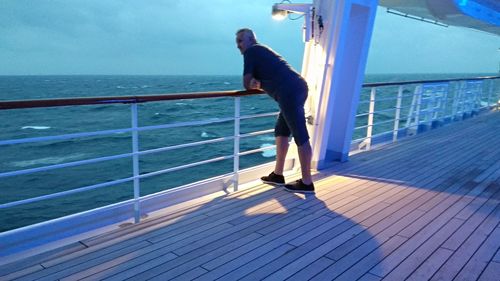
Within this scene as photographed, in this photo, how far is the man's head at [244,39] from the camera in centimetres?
236

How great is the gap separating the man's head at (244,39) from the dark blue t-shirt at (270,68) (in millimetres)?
59

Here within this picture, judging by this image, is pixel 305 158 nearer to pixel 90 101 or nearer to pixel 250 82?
pixel 250 82

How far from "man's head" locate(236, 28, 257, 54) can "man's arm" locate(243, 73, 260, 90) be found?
0.18 metres

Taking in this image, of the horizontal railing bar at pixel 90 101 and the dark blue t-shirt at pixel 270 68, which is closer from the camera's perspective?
the horizontal railing bar at pixel 90 101

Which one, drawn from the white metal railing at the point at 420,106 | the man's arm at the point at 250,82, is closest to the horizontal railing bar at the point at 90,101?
the man's arm at the point at 250,82

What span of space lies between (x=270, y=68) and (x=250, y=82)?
0.49 ft

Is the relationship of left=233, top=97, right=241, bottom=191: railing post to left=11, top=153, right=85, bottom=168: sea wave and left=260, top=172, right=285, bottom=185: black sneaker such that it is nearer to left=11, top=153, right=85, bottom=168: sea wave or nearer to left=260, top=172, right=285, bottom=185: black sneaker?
left=260, top=172, right=285, bottom=185: black sneaker

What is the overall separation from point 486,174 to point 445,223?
130cm

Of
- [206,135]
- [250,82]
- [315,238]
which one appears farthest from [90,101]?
[206,135]

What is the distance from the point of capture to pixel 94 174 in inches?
366

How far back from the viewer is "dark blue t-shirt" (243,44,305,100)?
7.61ft

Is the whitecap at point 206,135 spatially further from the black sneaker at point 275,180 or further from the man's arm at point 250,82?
the man's arm at point 250,82

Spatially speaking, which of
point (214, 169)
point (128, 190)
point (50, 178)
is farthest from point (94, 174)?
point (214, 169)

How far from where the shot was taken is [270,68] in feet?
7.68
